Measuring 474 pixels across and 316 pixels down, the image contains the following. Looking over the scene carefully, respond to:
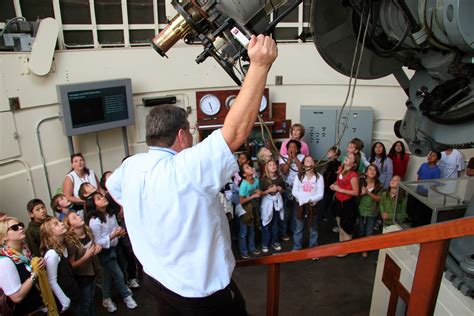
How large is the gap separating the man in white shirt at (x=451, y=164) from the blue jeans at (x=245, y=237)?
2.73 m

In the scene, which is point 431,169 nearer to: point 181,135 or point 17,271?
point 181,135

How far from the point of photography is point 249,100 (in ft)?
4.23

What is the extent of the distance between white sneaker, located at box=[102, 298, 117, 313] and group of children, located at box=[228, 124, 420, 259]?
162 cm

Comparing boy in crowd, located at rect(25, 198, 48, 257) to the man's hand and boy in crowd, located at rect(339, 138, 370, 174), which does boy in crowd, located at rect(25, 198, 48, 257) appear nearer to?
the man's hand

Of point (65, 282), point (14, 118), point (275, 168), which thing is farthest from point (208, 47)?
point (14, 118)

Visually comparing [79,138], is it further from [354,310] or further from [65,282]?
[354,310]

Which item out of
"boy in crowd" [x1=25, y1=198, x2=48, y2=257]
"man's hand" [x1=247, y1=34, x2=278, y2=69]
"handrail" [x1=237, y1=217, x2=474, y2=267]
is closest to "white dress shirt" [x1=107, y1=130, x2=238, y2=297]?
"man's hand" [x1=247, y1=34, x2=278, y2=69]

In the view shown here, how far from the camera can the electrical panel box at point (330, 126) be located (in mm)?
6121

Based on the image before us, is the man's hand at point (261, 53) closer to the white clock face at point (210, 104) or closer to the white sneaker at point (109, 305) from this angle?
the white sneaker at point (109, 305)

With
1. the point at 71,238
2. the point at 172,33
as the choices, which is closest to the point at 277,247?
the point at 71,238

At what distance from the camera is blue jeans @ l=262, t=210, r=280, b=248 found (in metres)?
4.95

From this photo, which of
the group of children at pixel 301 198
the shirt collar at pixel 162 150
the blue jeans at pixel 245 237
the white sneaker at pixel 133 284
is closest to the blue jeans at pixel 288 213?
the group of children at pixel 301 198

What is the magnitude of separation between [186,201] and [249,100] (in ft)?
1.37

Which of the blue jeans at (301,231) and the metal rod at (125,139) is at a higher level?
the metal rod at (125,139)
